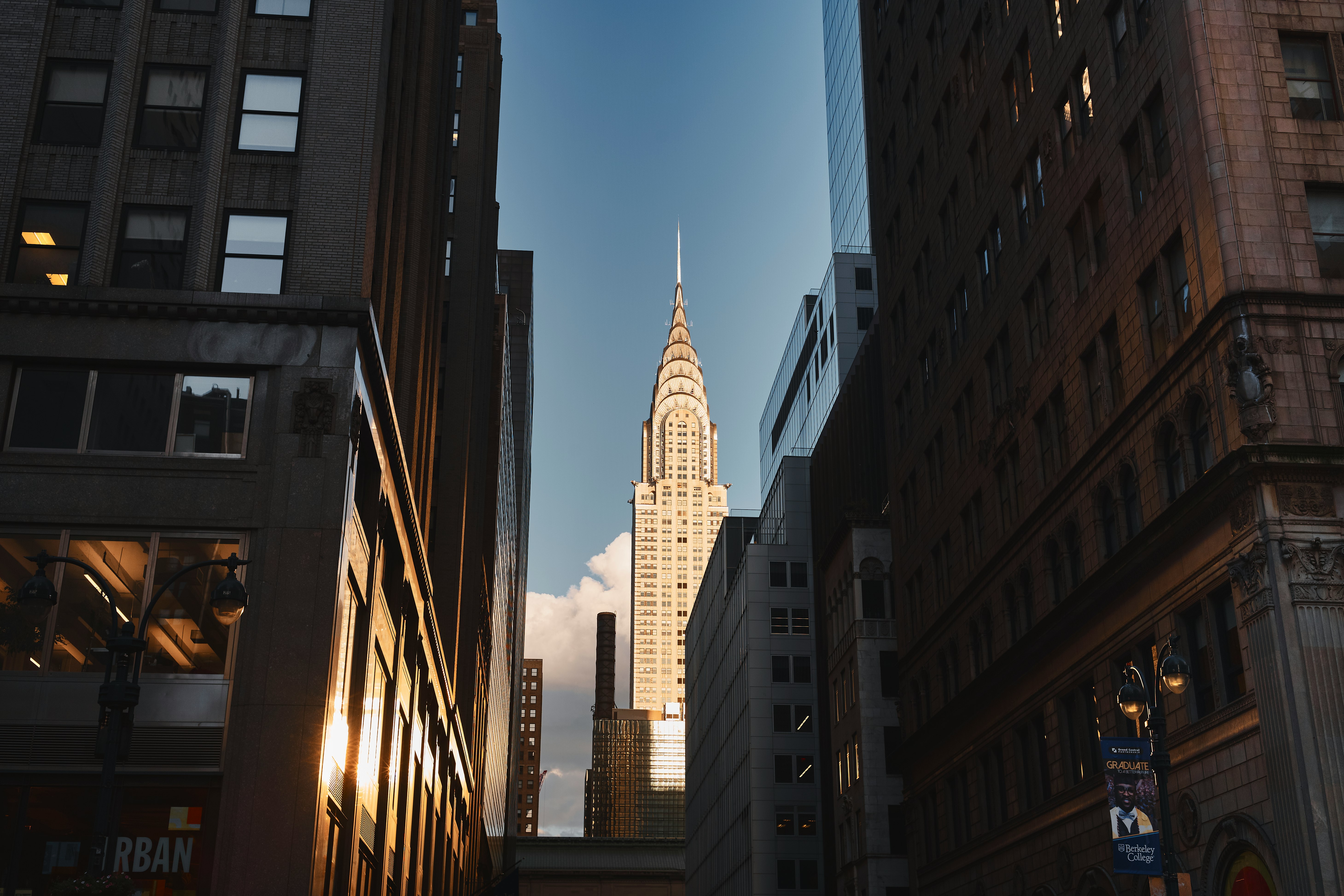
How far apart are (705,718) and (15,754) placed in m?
97.6

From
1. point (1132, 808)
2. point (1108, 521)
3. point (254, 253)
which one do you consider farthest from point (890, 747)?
point (254, 253)

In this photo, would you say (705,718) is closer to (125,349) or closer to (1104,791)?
(1104,791)

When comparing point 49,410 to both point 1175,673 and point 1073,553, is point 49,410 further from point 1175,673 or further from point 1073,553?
point 1073,553

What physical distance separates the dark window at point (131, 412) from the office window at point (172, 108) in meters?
6.67

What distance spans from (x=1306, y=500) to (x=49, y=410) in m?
27.2

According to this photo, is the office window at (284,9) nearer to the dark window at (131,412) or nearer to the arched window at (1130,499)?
the dark window at (131,412)

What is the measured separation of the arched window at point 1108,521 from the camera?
36250 millimetres

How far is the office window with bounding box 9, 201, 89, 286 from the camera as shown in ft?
102

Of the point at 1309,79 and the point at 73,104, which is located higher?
the point at 1309,79

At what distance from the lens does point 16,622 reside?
26938 millimetres

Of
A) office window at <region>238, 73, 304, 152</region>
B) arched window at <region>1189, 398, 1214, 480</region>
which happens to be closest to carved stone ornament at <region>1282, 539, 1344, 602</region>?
arched window at <region>1189, 398, 1214, 480</region>

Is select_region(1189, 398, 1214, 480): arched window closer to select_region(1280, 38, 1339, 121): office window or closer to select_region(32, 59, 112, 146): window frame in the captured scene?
select_region(1280, 38, 1339, 121): office window

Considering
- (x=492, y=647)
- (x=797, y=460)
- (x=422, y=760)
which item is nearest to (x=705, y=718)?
(x=492, y=647)

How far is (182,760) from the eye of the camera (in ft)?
86.1
